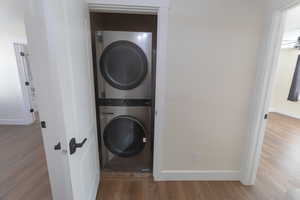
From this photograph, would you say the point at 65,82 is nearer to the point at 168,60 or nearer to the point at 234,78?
the point at 168,60

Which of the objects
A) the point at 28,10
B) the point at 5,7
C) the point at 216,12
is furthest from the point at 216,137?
the point at 5,7

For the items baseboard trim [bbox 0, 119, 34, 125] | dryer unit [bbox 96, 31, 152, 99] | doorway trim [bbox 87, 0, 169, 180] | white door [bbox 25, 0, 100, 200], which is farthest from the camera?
baseboard trim [bbox 0, 119, 34, 125]

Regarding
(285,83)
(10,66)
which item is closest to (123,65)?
(10,66)

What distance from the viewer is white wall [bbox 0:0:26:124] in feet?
10.0

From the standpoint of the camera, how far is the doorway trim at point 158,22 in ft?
4.44

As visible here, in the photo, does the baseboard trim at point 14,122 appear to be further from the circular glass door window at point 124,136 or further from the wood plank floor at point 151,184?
the circular glass door window at point 124,136

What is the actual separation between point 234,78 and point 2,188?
296cm

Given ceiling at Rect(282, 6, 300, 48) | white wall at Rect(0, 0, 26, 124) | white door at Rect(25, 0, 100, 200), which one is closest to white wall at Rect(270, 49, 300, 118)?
ceiling at Rect(282, 6, 300, 48)

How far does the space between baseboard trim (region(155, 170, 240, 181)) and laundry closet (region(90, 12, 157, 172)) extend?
0.85 feet

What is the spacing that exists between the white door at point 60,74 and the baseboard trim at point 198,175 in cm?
110

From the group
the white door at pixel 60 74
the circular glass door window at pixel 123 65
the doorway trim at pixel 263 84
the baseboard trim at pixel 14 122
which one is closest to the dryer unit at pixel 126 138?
the circular glass door window at pixel 123 65

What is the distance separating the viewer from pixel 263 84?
1.51m

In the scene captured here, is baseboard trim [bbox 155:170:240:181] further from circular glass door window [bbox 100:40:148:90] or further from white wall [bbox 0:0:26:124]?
white wall [bbox 0:0:26:124]

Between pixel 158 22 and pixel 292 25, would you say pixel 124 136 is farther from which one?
pixel 292 25
